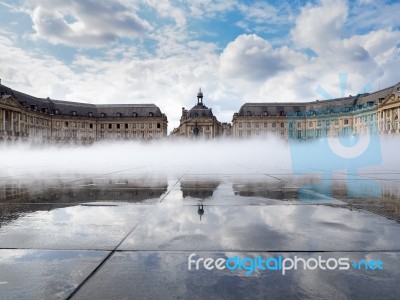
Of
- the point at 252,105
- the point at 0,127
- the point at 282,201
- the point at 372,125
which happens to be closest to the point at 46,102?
the point at 0,127

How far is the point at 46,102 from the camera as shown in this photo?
109 metres

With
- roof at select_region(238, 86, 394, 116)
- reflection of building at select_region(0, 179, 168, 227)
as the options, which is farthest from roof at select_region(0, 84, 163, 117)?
reflection of building at select_region(0, 179, 168, 227)

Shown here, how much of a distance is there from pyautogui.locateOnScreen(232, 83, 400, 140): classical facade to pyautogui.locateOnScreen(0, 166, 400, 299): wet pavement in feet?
334

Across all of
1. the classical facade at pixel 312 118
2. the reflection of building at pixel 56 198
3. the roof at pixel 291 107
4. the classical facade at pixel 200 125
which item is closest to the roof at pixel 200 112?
the classical facade at pixel 200 125

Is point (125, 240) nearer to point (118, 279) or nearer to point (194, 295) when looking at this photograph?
point (118, 279)

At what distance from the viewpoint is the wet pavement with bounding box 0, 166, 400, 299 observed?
7.25 ft

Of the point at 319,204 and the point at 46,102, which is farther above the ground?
Answer: the point at 46,102

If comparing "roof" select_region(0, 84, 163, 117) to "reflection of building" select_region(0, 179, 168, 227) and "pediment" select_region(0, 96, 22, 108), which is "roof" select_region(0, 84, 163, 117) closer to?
"pediment" select_region(0, 96, 22, 108)

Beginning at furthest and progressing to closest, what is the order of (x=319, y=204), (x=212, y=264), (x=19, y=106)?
(x=19, y=106) → (x=319, y=204) → (x=212, y=264)

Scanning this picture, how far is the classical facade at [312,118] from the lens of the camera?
100925mm

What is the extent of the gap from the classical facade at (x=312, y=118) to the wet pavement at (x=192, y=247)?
101748mm

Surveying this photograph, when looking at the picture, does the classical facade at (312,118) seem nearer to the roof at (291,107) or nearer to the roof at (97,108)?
the roof at (291,107)

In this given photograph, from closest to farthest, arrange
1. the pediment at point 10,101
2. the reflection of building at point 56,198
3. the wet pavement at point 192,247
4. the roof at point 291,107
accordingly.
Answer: the wet pavement at point 192,247 < the reflection of building at point 56,198 < the pediment at point 10,101 < the roof at point 291,107

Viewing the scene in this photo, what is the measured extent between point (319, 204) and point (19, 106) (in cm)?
9520
